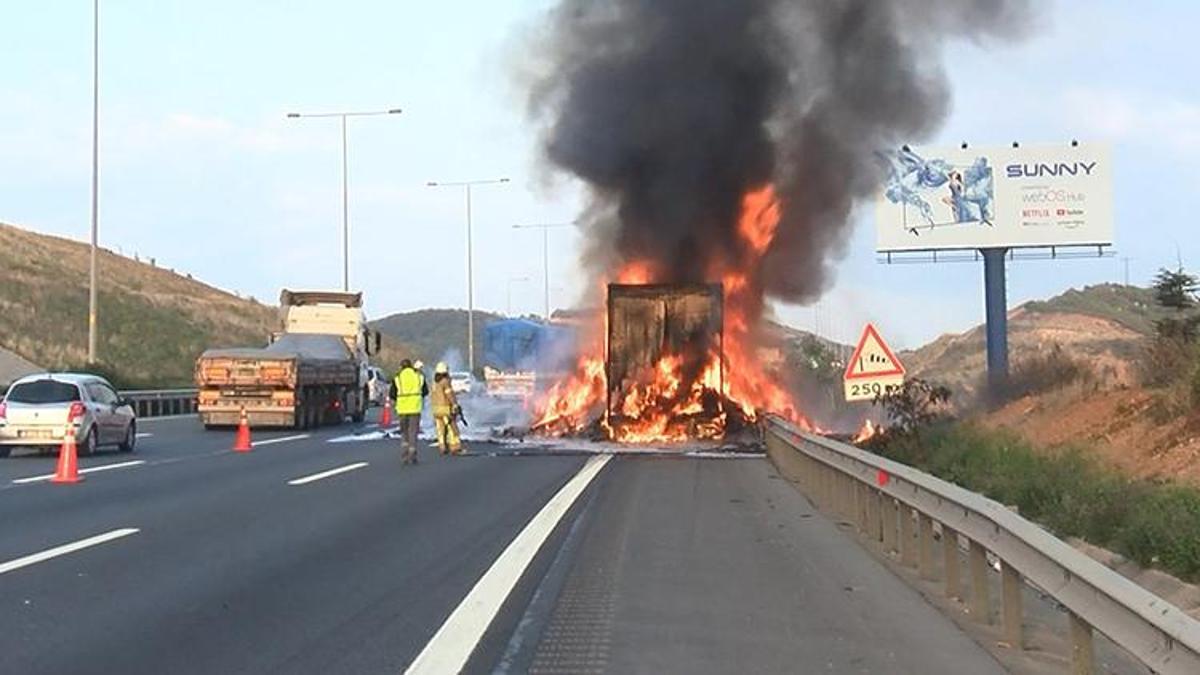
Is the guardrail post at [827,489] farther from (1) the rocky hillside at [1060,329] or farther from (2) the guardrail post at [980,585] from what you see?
(1) the rocky hillside at [1060,329]

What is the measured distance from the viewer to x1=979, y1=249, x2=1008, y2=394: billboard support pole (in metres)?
41.3

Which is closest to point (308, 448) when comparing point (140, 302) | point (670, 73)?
point (670, 73)

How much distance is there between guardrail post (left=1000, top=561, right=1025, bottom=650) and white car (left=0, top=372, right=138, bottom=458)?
720 inches

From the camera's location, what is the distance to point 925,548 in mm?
10414

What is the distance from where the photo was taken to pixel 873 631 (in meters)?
8.22

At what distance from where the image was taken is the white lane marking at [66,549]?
35.4 feet

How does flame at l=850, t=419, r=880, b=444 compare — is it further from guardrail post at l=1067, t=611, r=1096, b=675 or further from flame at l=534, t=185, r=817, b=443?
guardrail post at l=1067, t=611, r=1096, b=675

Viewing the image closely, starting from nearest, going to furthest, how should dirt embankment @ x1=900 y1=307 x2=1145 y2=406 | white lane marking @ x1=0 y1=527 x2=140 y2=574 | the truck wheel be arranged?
white lane marking @ x1=0 y1=527 x2=140 y2=574, the truck wheel, dirt embankment @ x1=900 y1=307 x2=1145 y2=406

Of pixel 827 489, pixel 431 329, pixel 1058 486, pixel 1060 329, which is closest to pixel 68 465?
pixel 827 489

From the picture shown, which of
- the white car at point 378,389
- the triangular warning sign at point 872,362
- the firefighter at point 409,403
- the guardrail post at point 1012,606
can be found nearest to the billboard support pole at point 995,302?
the white car at point 378,389

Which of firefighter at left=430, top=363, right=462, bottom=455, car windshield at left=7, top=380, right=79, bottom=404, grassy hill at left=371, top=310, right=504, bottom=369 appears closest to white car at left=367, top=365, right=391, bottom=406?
firefighter at left=430, top=363, right=462, bottom=455

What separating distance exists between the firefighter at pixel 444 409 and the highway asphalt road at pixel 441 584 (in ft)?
20.6

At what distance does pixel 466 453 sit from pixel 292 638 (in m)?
17.7

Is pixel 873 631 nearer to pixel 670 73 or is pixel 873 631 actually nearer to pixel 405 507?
pixel 405 507
